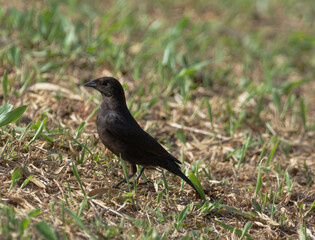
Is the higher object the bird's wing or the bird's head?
the bird's head

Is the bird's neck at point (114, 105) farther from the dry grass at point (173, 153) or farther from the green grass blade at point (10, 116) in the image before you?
the green grass blade at point (10, 116)

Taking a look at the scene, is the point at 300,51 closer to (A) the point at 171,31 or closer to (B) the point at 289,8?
(B) the point at 289,8

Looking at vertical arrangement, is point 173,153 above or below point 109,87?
below

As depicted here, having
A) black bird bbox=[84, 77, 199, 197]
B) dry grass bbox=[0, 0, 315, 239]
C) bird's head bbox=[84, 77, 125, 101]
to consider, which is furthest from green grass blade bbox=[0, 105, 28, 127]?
bird's head bbox=[84, 77, 125, 101]

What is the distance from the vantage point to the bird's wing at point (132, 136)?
3.92 metres

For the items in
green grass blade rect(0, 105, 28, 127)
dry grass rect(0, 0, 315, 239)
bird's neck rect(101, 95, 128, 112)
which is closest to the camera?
dry grass rect(0, 0, 315, 239)

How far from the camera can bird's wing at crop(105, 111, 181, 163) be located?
3.92 m

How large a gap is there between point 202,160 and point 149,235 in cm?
157

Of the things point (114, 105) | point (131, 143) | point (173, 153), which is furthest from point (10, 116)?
point (173, 153)

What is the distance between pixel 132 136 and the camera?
394 cm

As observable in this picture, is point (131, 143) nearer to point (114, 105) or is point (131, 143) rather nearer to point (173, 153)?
point (114, 105)

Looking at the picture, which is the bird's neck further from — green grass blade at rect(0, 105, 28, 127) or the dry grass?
green grass blade at rect(0, 105, 28, 127)

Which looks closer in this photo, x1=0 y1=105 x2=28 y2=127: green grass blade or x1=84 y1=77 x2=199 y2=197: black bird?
x1=0 y1=105 x2=28 y2=127: green grass blade

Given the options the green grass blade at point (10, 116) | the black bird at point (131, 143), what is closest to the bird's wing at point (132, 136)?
the black bird at point (131, 143)
